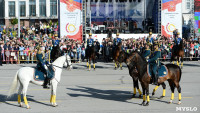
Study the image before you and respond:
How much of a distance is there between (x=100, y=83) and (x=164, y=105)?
6.06 m

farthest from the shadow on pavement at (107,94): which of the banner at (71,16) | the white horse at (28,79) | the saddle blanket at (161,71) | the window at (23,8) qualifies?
the window at (23,8)

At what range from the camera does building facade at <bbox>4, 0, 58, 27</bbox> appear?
71000 millimetres

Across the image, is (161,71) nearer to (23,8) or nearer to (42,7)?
(42,7)

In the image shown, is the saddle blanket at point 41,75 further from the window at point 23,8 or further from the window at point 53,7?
the window at point 23,8

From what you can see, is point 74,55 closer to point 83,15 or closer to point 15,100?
point 83,15

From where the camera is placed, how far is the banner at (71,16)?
35312 millimetres

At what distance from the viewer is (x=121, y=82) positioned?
19094 mm

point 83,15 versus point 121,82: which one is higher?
point 83,15

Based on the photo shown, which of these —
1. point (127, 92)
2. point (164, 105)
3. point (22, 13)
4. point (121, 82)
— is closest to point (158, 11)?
point (121, 82)

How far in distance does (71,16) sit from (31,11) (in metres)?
38.1

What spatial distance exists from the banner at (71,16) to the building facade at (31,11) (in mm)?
35958

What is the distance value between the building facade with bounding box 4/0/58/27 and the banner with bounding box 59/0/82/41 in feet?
118

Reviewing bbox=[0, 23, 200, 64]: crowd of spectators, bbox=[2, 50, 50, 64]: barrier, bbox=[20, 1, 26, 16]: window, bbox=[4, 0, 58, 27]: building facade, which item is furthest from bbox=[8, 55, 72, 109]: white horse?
bbox=[20, 1, 26, 16]: window

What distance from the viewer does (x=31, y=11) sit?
71500 mm
